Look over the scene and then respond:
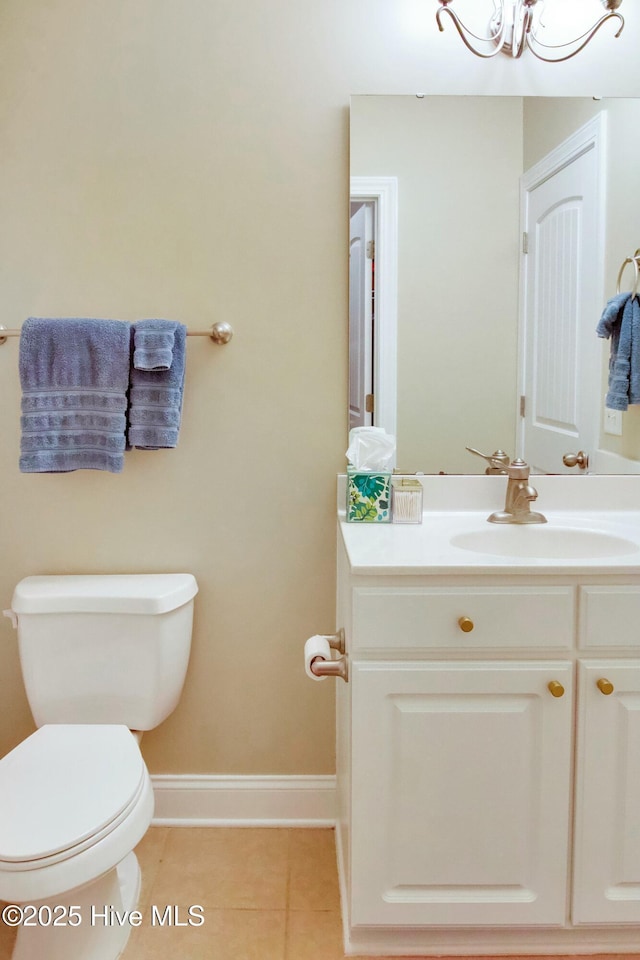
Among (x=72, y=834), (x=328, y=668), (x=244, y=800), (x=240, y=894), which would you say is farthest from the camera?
(x=244, y=800)

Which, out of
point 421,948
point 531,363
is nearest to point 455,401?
point 531,363

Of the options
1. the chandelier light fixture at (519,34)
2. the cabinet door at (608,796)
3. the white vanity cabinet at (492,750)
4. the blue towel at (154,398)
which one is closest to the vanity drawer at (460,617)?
the white vanity cabinet at (492,750)

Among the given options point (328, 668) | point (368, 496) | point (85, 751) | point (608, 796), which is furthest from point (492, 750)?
point (85, 751)

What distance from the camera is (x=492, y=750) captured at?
4.81ft

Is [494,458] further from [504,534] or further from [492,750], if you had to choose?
[492,750]

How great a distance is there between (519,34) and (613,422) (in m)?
0.96

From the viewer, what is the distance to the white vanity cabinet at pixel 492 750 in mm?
1441

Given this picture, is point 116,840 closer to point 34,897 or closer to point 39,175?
point 34,897

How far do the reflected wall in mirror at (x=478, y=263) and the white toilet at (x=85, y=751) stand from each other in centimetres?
76

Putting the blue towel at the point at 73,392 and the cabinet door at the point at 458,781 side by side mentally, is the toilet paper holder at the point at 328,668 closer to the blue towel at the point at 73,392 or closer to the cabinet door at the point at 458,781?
the cabinet door at the point at 458,781

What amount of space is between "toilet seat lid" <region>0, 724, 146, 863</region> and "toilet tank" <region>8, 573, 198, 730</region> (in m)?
0.11

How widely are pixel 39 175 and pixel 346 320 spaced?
2.73 ft

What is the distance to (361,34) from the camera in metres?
1.83

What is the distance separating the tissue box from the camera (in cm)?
178
